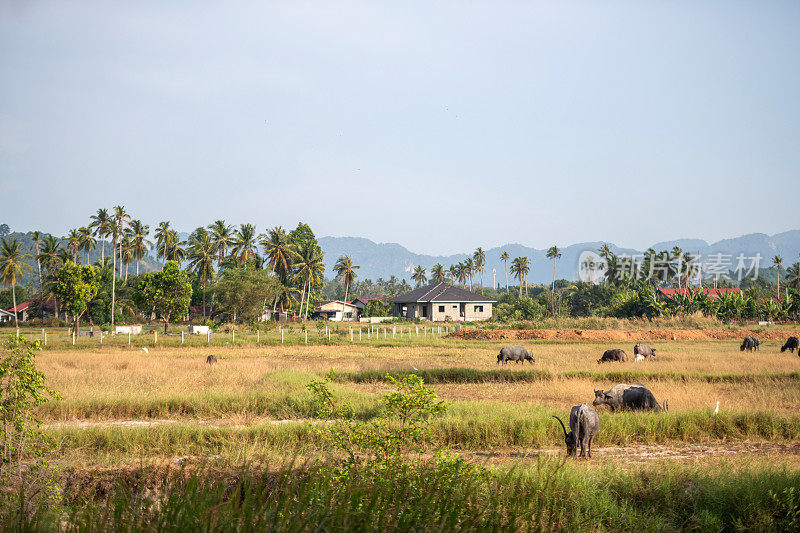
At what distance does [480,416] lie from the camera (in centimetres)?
1298

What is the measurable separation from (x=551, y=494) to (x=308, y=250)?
2674 inches

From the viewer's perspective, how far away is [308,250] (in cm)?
7331

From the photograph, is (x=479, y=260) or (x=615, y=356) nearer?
(x=615, y=356)

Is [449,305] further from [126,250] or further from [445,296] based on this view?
[126,250]

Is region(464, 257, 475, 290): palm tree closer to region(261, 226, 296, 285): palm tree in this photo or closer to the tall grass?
region(261, 226, 296, 285): palm tree

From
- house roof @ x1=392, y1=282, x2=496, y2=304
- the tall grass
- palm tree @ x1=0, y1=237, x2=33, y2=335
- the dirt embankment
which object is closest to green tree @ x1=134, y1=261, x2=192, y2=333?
the dirt embankment

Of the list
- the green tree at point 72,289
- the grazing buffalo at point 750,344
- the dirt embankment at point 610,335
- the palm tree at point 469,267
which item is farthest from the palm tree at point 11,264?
the palm tree at point 469,267

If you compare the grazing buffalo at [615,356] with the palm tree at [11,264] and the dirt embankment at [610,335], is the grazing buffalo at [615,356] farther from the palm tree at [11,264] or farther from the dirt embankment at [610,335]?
the palm tree at [11,264]

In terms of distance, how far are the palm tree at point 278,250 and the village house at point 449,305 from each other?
1605 centimetres

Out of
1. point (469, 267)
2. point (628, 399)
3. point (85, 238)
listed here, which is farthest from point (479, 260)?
point (628, 399)

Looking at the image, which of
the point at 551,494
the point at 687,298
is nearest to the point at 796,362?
the point at 551,494

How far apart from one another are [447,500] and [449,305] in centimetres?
6416

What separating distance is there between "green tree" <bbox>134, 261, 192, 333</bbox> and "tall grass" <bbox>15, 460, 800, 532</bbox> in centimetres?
4305

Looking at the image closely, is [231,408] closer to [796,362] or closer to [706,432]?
[706,432]
